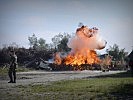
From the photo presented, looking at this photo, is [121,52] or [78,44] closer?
[78,44]

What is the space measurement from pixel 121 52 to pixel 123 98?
8270 cm

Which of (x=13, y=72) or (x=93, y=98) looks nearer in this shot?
(x=93, y=98)

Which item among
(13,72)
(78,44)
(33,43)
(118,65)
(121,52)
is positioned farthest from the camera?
(33,43)

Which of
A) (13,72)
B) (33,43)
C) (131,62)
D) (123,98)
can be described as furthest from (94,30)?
(33,43)

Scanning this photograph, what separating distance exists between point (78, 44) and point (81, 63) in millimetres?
3623

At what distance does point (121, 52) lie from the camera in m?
93.5

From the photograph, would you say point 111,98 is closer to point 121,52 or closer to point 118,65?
point 118,65

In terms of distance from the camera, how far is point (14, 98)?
12445mm

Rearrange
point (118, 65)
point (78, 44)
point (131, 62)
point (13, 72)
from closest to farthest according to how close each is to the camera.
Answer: point (13, 72) < point (131, 62) < point (78, 44) < point (118, 65)

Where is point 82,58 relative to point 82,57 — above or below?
below

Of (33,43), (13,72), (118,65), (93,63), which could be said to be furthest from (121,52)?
(13,72)

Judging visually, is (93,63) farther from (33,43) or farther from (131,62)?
(33,43)

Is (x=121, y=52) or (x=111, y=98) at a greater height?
(x=121, y=52)

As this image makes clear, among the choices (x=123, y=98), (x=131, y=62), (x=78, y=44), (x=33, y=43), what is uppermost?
(x=33, y=43)
